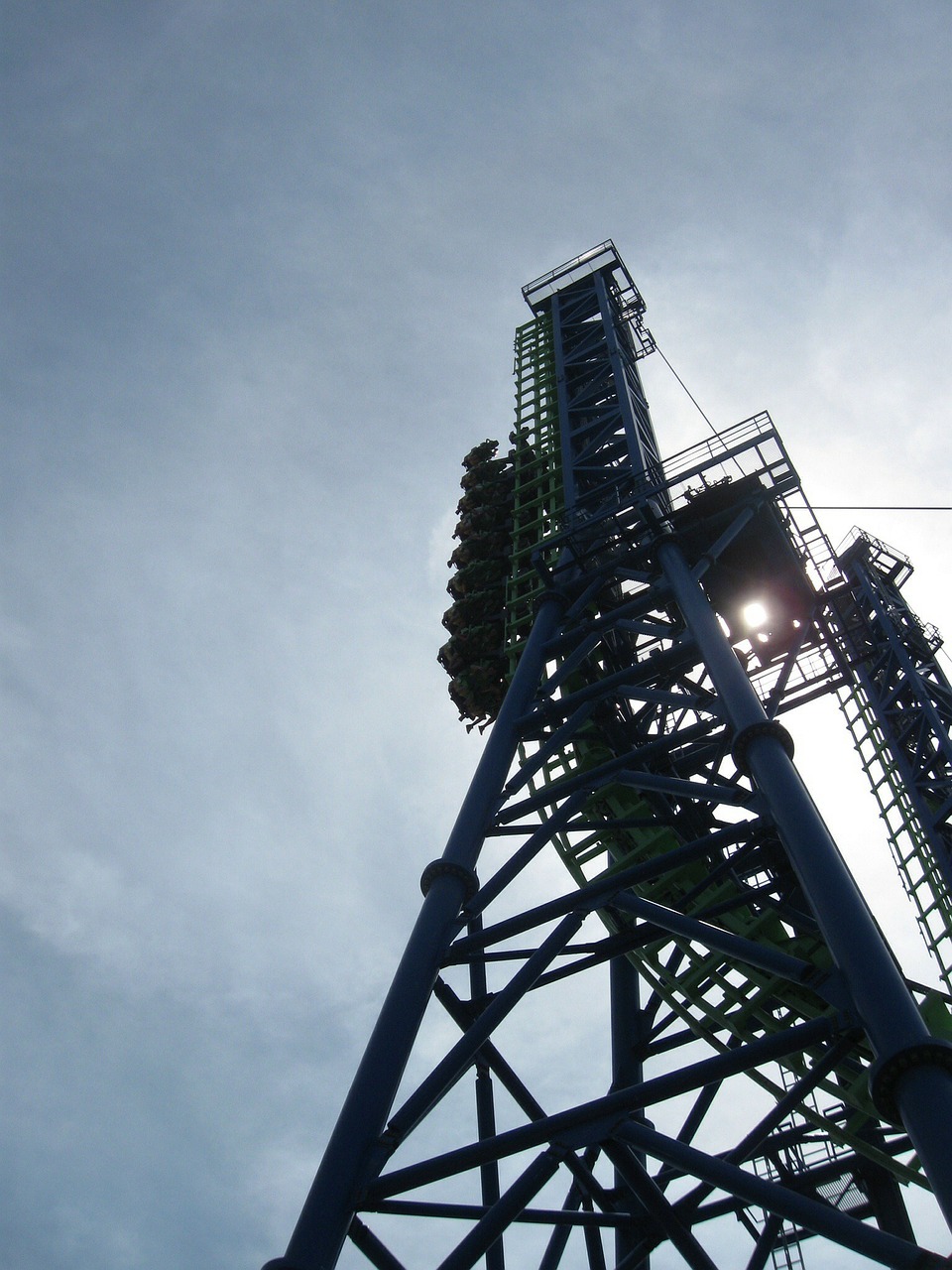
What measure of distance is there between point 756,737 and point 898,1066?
337 cm

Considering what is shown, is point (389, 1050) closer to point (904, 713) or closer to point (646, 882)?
point (646, 882)

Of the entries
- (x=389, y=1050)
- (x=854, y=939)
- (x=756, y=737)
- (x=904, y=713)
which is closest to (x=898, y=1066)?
(x=854, y=939)

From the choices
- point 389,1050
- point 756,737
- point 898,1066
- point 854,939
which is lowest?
point 898,1066

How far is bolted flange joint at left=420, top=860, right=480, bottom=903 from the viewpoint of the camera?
996 cm

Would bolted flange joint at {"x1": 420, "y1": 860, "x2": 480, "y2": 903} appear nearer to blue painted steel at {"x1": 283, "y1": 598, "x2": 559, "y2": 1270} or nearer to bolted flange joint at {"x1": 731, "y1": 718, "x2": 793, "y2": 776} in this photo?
blue painted steel at {"x1": 283, "y1": 598, "x2": 559, "y2": 1270}

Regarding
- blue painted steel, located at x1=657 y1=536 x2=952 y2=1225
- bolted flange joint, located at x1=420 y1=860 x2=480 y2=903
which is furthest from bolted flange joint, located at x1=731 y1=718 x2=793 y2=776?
bolted flange joint, located at x1=420 y1=860 x2=480 y2=903

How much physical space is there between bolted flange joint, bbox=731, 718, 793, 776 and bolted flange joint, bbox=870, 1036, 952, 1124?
10.3 ft

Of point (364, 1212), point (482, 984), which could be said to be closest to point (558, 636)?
point (482, 984)

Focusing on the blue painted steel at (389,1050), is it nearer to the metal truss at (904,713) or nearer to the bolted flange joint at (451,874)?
the bolted flange joint at (451,874)

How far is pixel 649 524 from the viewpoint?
14086 millimetres

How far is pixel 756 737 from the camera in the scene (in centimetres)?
914

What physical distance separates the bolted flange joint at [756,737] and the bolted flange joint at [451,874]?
275 centimetres

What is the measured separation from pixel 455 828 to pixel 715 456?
23.3 ft

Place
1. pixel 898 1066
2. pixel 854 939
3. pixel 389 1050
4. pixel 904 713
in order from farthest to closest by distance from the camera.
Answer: pixel 904 713 < pixel 389 1050 < pixel 854 939 < pixel 898 1066
